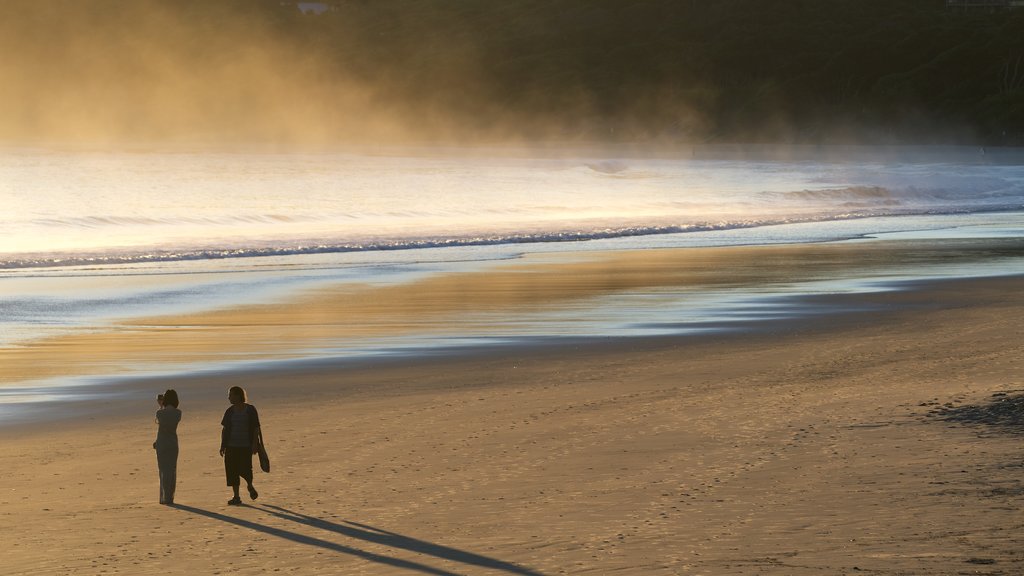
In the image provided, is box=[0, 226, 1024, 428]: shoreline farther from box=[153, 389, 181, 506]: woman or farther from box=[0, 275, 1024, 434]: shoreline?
box=[153, 389, 181, 506]: woman

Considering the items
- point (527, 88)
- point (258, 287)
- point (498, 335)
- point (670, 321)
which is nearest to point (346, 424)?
point (498, 335)

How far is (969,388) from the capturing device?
38.8ft

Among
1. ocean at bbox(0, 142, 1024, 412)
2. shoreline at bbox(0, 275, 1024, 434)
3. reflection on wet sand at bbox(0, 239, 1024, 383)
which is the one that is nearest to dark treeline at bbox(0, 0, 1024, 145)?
ocean at bbox(0, 142, 1024, 412)

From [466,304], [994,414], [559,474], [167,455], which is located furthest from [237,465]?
[466,304]

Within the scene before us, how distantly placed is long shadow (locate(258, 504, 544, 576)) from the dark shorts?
22 centimetres

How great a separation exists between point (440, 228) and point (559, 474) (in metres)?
30.7

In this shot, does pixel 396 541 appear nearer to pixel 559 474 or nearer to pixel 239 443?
pixel 239 443

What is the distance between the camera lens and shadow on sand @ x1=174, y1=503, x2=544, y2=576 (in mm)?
7102

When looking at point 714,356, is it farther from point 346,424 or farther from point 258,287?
point 258,287

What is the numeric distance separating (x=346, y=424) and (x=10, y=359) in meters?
4.84

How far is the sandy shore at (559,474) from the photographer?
727cm

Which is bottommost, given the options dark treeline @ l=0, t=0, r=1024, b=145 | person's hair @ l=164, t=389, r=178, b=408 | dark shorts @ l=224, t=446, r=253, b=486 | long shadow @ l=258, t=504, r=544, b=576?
long shadow @ l=258, t=504, r=544, b=576

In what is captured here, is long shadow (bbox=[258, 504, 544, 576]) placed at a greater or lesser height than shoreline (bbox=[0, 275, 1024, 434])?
lesser

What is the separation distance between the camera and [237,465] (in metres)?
8.46
